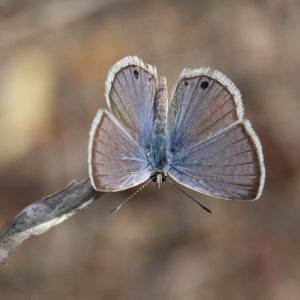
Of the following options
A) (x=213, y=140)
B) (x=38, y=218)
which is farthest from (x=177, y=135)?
(x=38, y=218)

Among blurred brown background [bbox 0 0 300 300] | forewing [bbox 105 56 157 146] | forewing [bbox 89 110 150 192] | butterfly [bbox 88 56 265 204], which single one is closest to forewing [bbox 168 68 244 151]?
butterfly [bbox 88 56 265 204]

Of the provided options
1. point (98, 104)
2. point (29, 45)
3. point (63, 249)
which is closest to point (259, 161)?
point (63, 249)

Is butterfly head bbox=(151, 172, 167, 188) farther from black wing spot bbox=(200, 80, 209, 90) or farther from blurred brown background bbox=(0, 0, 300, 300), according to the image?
blurred brown background bbox=(0, 0, 300, 300)

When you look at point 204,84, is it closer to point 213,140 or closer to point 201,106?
point 201,106

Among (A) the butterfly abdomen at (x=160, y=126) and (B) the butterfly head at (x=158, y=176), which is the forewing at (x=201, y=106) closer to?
(A) the butterfly abdomen at (x=160, y=126)

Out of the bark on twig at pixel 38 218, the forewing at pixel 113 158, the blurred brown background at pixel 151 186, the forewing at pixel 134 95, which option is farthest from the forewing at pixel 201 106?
the blurred brown background at pixel 151 186

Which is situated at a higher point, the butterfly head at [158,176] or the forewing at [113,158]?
the forewing at [113,158]

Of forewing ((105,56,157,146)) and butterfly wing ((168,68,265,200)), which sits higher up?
forewing ((105,56,157,146))
